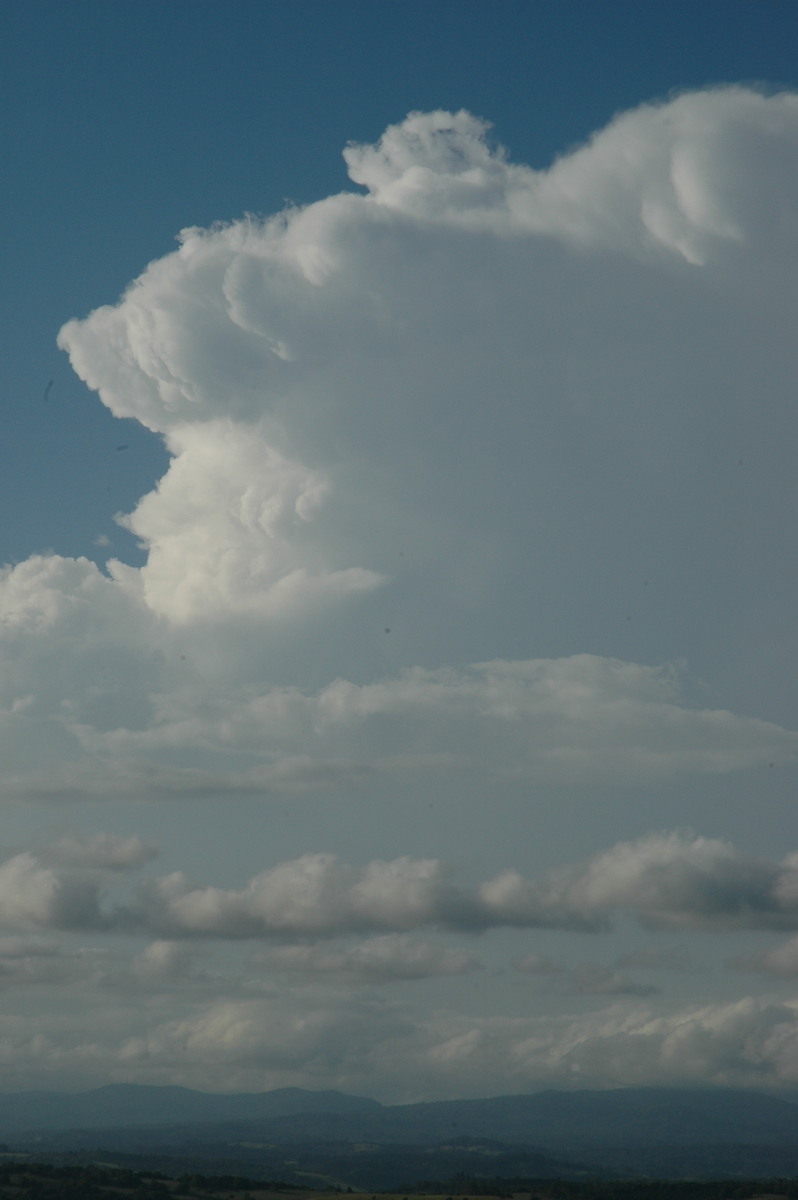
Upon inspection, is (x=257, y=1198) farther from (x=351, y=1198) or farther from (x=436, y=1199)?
(x=436, y=1199)

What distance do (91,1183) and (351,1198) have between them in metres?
45.8

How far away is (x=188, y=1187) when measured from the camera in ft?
639

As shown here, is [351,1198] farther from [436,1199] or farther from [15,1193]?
[15,1193]

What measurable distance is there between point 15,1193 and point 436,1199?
7260 cm

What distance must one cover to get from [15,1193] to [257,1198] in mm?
41457

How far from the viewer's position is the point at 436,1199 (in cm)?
19638

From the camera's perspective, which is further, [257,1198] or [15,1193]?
[257,1198]

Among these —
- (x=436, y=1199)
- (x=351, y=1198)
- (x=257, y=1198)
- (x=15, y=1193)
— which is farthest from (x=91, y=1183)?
(x=436, y=1199)

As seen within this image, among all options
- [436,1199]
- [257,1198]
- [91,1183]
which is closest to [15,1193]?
[91,1183]

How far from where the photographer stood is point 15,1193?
600 feet

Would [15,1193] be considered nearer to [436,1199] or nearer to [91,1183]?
[91,1183]

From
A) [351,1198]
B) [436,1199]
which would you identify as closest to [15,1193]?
[351,1198]

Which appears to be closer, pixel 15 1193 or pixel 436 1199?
pixel 15 1193

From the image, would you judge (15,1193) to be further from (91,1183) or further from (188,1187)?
(188,1187)
